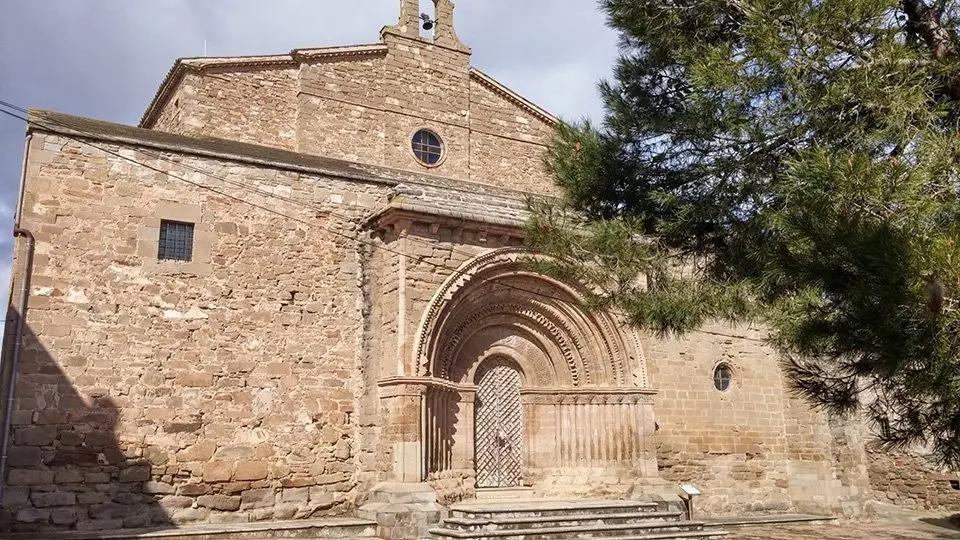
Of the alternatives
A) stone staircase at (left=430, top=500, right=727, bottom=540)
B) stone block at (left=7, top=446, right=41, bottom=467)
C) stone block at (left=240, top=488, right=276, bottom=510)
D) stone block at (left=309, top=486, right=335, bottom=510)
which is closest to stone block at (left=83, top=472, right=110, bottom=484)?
stone block at (left=7, top=446, right=41, bottom=467)

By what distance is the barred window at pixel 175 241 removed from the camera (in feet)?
33.0

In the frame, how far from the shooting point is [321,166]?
37.8ft

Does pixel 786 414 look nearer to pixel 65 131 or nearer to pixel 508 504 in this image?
pixel 508 504

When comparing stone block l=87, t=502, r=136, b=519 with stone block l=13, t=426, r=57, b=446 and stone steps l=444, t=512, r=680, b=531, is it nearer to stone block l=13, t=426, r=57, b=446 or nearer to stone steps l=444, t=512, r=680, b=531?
stone block l=13, t=426, r=57, b=446

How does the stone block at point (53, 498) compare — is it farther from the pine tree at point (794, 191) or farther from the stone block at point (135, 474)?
the pine tree at point (794, 191)

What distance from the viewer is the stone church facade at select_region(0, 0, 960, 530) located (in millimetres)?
9250

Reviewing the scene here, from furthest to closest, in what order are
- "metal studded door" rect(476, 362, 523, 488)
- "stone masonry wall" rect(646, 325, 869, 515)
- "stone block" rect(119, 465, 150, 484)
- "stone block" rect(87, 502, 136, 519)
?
"stone masonry wall" rect(646, 325, 869, 515), "metal studded door" rect(476, 362, 523, 488), "stone block" rect(119, 465, 150, 484), "stone block" rect(87, 502, 136, 519)

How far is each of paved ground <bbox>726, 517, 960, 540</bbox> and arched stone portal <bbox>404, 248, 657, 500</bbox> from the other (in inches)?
74.6

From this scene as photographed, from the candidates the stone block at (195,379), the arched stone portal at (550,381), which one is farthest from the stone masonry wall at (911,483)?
the stone block at (195,379)

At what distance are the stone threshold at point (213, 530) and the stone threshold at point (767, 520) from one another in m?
5.68

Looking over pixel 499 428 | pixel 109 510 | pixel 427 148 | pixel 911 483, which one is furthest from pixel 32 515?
pixel 911 483

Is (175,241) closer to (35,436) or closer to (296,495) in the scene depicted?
(35,436)

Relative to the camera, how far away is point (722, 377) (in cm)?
1427

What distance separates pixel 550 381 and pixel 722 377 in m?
3.64
